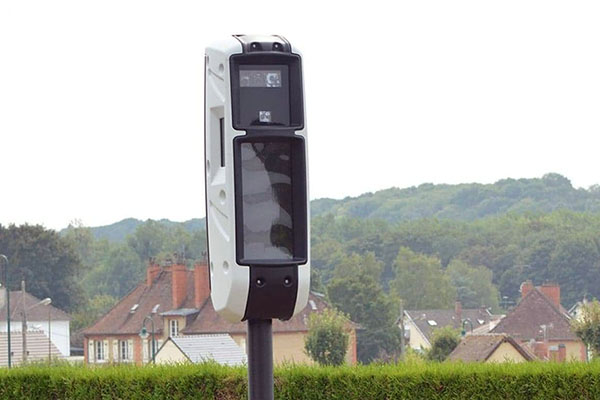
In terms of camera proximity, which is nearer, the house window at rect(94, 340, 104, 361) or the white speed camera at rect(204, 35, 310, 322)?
the white speed camera at rect(204, 35, 310, 322)

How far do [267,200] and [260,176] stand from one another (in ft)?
0.32

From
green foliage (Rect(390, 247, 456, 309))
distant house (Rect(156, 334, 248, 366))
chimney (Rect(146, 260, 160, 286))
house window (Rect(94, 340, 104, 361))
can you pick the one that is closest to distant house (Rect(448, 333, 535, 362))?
distant house (Rect(156, 334, 248, 366))

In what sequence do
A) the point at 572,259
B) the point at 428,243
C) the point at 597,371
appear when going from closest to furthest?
the point at 597,371 < the point at 572,259 < the point at 428,243

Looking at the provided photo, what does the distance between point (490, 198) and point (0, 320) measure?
2837 inches

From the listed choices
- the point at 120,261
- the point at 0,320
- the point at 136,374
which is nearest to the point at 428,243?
the point at 120,261

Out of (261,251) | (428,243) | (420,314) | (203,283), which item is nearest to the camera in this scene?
(261,251)

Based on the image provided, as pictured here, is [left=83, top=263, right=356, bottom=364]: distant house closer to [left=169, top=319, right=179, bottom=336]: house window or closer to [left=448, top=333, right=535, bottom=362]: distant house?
[left=169, top=319, right=179, bottom=336]: house window

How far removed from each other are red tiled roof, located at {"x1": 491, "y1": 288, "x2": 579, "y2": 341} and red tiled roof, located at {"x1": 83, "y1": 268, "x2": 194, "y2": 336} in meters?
18.3

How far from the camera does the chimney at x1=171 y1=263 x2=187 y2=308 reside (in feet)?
222

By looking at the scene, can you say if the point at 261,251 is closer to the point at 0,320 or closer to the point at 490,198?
the point at 0,320

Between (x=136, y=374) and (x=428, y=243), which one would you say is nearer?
(x=136, y=374)

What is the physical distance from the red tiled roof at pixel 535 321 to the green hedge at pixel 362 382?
63.7m

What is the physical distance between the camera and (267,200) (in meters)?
5.24

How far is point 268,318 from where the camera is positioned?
17.9 ft
